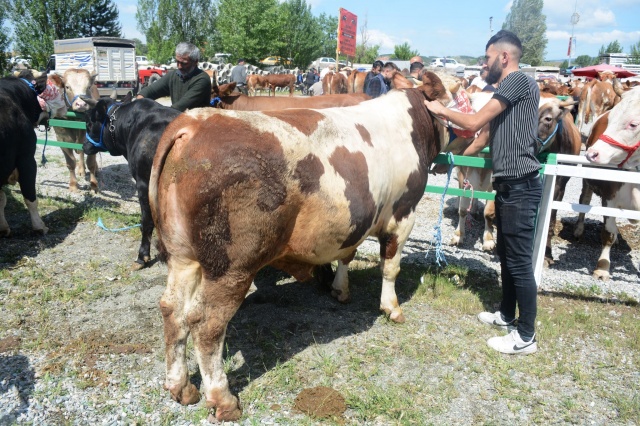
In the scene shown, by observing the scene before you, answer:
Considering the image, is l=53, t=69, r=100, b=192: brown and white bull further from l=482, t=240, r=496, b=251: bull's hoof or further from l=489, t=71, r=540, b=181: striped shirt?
l=489, t=71, r=540, b=181: striped shirt

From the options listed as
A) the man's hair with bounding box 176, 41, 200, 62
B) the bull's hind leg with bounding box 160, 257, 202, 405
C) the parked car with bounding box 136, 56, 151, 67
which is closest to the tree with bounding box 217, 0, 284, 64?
the parked car with bounding box 136, 56, 151, 67

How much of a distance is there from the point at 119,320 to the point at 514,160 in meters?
3.43

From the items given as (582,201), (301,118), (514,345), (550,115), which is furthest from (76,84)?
(582,201)

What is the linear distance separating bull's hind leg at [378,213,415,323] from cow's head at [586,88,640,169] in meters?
1.82

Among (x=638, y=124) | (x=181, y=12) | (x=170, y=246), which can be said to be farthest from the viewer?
(x=181, y=12)

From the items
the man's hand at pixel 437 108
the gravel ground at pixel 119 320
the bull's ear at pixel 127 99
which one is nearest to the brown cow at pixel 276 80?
the gravel ground at pixel 119 320

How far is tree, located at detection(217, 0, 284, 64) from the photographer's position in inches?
1812

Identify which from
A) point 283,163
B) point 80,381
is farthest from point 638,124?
point 80,381

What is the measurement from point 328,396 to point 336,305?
1.41 m

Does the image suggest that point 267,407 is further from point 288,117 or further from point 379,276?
point 379,276

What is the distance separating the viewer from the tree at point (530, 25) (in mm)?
53500

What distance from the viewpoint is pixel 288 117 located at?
10.4 ft

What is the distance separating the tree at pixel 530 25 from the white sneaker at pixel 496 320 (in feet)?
178

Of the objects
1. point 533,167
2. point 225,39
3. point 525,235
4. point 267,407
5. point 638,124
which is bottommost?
point 267,407
